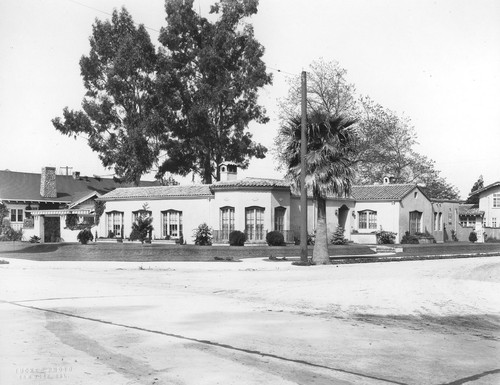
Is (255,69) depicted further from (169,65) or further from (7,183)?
(7,183)

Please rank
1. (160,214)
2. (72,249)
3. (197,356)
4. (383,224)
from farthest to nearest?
1. (383,224)
2. (160,214)
3. (72,249)
4. (197,356)

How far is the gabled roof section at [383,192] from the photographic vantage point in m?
45.0

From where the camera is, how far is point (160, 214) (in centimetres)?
4181

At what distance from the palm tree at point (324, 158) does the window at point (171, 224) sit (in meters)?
15.5

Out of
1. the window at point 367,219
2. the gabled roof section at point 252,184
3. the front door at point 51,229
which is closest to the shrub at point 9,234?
the front door at point 51,229

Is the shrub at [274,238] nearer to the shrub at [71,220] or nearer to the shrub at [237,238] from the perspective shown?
the shrub at [237,238]

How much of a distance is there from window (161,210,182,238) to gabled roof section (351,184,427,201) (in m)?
13.6

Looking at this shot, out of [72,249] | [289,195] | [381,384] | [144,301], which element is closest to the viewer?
[381,384]

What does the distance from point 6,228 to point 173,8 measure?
23160 mm

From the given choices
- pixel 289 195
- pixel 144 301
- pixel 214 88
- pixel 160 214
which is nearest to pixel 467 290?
pixel 144 301

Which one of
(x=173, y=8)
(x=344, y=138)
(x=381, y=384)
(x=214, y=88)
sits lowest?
(x=381, y=384)

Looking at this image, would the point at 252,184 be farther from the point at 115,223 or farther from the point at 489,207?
the point at 489,207

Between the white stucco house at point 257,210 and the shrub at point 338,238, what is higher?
the white stucco house at point 257,210

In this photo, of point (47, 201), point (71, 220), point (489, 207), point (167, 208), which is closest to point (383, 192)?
point (167, 208)
